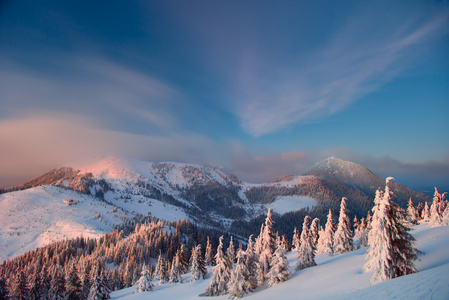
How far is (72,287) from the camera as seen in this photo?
161 ft

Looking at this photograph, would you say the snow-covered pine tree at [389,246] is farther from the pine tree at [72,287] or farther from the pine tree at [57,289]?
the pine tree at [57,289]

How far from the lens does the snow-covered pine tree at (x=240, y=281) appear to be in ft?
99.1

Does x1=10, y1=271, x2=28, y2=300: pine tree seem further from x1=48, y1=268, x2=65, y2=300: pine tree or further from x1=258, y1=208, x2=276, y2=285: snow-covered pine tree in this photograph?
x1=258, y1=208, x2=276, y2=285: snow-covered pine tree

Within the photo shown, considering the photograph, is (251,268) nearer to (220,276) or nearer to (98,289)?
(220,276)

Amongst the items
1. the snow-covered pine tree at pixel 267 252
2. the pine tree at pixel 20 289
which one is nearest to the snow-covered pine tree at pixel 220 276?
the snow-covered pine tree at pixel 267 252

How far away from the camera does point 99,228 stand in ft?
615

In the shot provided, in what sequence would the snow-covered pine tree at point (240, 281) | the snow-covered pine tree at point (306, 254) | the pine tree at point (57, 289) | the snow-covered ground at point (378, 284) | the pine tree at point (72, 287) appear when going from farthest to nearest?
the pine tree at point (57, 289)
the pine tree at point (72, 287)
the snow-covered pine tree at point (306, 254)
the snow-covered pine tree at point (240, 281)
the snow-covered ground at point (378, 284)

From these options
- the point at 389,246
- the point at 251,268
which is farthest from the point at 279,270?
the point at 389,246

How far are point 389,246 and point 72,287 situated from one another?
2590 inches

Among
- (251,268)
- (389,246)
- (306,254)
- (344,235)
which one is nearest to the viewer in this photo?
(389,246)

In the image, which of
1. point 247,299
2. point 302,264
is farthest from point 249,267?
point 302,264

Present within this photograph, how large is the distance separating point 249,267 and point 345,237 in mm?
23464

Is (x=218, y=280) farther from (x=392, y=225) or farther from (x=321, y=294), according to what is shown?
(x=392, y=225)

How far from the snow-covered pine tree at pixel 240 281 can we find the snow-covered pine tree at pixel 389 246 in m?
18.4
